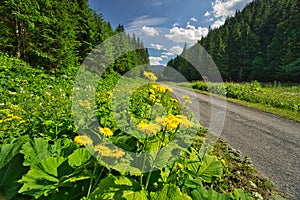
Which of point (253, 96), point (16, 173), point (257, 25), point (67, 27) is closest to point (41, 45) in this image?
point (67, 27)

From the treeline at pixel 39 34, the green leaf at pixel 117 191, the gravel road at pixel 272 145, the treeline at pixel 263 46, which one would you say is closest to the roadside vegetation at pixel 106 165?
the green leaf at pixel 117 191

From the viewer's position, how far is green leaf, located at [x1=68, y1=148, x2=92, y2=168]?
1.19 m

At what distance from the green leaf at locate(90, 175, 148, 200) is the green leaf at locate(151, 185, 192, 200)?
0.07 m

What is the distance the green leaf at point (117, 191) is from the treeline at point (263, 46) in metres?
35.3

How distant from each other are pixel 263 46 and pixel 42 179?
4932 cm

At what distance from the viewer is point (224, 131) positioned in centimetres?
554

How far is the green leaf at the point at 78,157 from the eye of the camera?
46.9 inches

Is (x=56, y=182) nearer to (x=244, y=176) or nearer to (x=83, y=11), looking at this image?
(x=244, y=176)

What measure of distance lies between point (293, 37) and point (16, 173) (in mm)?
41113

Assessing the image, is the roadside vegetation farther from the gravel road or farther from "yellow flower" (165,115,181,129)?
the gravel road

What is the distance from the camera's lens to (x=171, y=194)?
101 centimetres

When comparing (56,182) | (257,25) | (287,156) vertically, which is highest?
(257,25)

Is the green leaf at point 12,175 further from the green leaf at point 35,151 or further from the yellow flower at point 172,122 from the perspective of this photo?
the yellow flower at point 172,122

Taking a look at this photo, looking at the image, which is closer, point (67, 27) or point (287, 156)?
point (287, 156)
